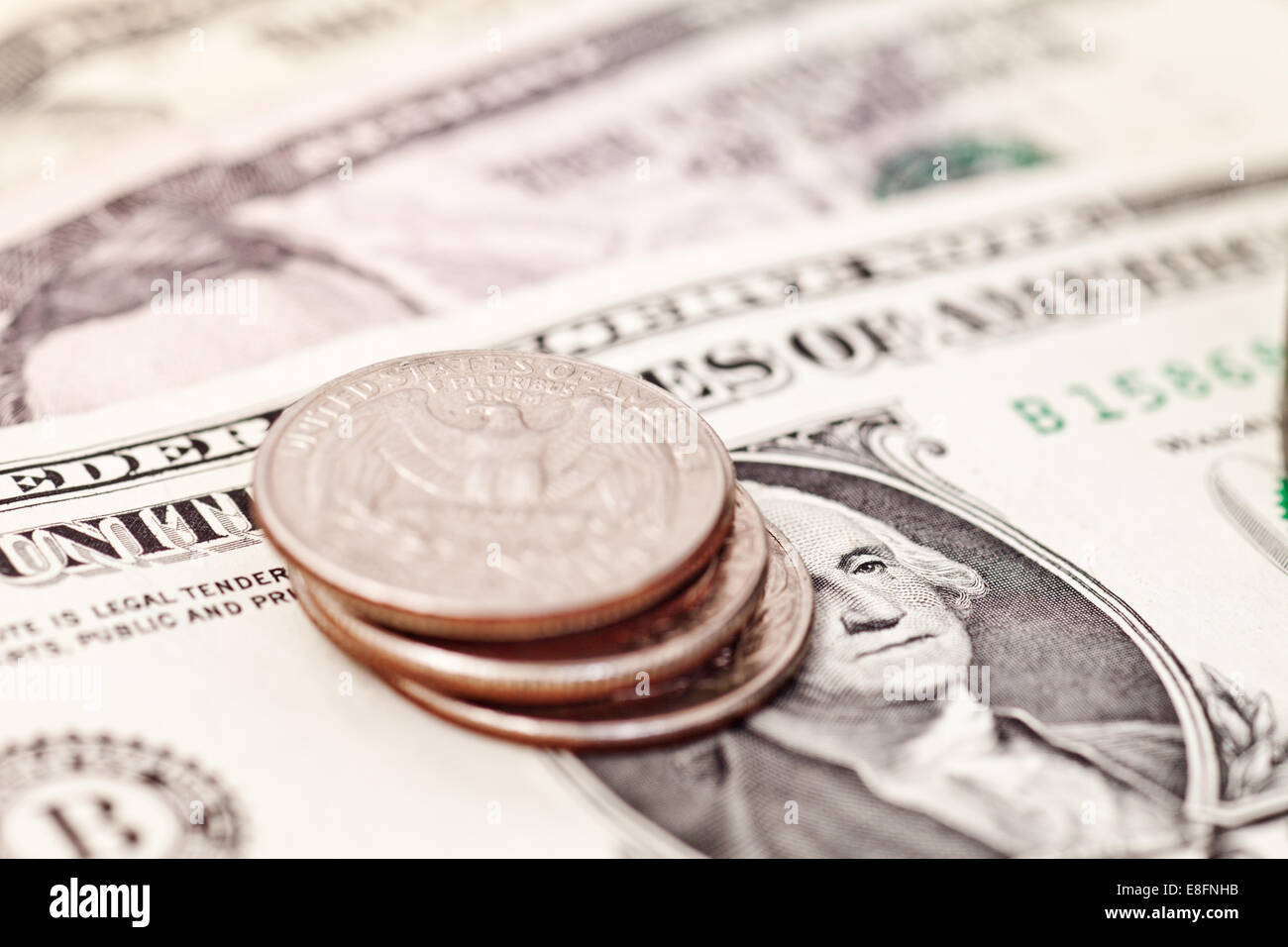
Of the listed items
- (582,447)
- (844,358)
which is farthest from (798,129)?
(582,447)

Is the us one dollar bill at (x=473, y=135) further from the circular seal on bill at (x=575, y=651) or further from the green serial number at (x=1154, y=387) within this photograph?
the circular seal on bill at (x=575, y=651)

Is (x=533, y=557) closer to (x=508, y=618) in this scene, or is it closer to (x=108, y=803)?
(x=508, y=618)

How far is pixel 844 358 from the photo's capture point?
1.20m

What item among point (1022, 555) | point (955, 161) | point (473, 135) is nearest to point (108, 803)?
point (1022, 555)

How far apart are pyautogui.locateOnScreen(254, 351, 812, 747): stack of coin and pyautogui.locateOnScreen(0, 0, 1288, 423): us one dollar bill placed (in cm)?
35

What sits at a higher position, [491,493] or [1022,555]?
[491,493]

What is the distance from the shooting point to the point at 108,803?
0.76 meters

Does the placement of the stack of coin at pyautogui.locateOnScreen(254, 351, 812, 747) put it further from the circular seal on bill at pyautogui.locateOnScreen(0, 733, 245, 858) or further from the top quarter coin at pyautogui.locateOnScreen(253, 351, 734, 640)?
the circular seal on bill at pyautogui.locateOnScreen(0, 733, 245, 858)

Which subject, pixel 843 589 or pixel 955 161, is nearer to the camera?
pixel 843 589

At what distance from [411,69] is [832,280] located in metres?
0.62

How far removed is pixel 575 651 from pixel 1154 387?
712mm

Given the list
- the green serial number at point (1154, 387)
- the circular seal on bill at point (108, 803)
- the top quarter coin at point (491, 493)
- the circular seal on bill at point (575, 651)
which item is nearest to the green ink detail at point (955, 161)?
the green serial number at point (1154, 387)

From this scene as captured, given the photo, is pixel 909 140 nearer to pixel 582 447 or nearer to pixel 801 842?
pixel 582 447

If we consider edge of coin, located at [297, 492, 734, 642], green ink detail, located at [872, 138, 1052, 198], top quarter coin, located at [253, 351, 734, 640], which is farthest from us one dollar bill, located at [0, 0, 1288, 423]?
edge of coin, located at [297, 492, 734, 642]
